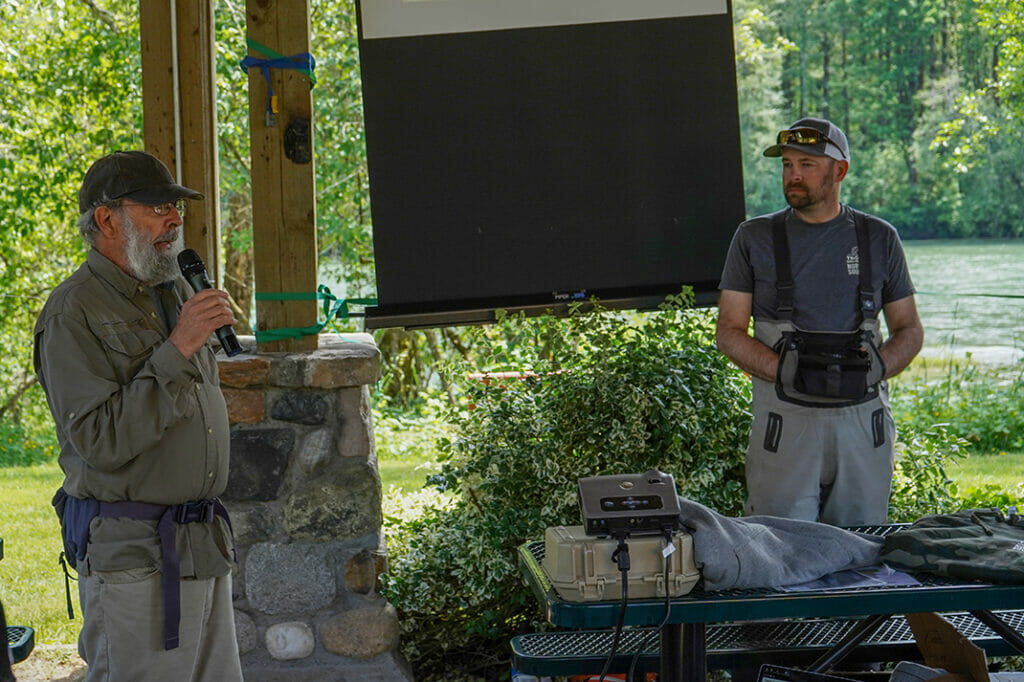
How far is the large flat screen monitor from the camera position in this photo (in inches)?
183

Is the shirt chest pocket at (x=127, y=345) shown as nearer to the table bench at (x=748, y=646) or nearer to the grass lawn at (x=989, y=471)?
the table bench at (x=748, y=646)

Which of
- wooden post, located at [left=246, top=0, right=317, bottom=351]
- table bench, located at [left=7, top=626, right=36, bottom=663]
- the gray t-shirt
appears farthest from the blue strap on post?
table bench, located at [left=7, top=626, right=36, bottom=663]

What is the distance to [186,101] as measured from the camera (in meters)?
4.24

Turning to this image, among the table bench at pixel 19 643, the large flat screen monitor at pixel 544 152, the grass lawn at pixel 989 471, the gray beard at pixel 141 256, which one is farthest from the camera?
the grass lawn at pixel 989 471

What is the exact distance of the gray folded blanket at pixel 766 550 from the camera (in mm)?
2654

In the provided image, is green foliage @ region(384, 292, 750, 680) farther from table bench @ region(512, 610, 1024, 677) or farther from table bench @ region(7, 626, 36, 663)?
table bench @ region(7, 626, 36, 663)

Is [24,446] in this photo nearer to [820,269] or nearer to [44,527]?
[44,527]

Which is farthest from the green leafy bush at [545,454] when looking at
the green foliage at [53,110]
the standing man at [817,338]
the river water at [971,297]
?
the river water at [971,297]

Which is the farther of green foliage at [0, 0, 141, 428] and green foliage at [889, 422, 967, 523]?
green foliage at [0, 0, 141, 428]

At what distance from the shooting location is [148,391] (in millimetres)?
2723

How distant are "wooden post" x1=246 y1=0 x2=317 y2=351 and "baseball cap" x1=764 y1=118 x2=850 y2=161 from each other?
5.14ft

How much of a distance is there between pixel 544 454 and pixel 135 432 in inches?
75.7

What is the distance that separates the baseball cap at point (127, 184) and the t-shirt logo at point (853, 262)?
2.17m

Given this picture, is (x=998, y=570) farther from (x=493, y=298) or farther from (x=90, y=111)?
(x=90, y=111)
